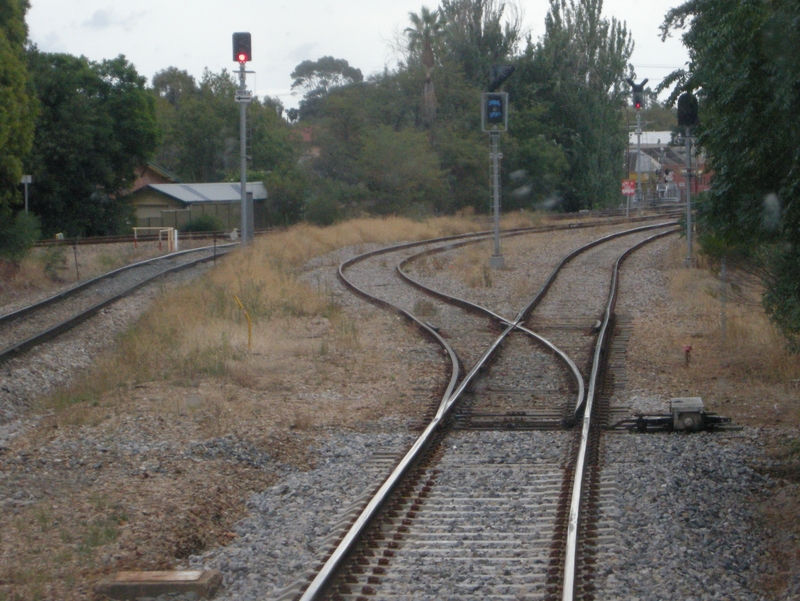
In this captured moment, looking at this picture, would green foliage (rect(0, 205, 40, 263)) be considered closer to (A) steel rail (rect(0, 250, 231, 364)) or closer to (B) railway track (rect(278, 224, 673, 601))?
(A) steel rail (rect(0, 250, 231, 364))

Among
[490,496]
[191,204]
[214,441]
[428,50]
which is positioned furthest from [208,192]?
[490,496]

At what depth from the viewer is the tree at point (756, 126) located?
21.0ft

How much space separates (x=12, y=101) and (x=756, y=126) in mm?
24124

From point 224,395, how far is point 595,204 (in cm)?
5376

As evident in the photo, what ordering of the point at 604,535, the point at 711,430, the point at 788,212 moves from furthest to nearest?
the point at 711,430
the point at 788,212
the point at 604,535

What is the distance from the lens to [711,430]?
30.6 ft

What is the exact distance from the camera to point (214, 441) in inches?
356

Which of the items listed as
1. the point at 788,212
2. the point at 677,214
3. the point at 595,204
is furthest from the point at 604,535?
the point at 595,204

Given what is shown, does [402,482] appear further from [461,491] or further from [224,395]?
[224,395]

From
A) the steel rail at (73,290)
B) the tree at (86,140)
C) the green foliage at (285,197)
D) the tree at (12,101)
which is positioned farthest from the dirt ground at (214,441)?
the tree at (86,140)

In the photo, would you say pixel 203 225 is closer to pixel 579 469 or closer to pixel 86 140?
pixel 86 140

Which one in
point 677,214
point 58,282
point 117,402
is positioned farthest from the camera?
point 677,214

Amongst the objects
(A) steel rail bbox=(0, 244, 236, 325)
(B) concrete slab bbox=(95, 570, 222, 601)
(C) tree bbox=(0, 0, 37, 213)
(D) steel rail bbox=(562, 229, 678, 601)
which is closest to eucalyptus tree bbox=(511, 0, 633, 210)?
(A) steel rail bbox=(0, 244, 236, 325)

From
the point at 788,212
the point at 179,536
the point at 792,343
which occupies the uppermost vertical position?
the point at 788,212
